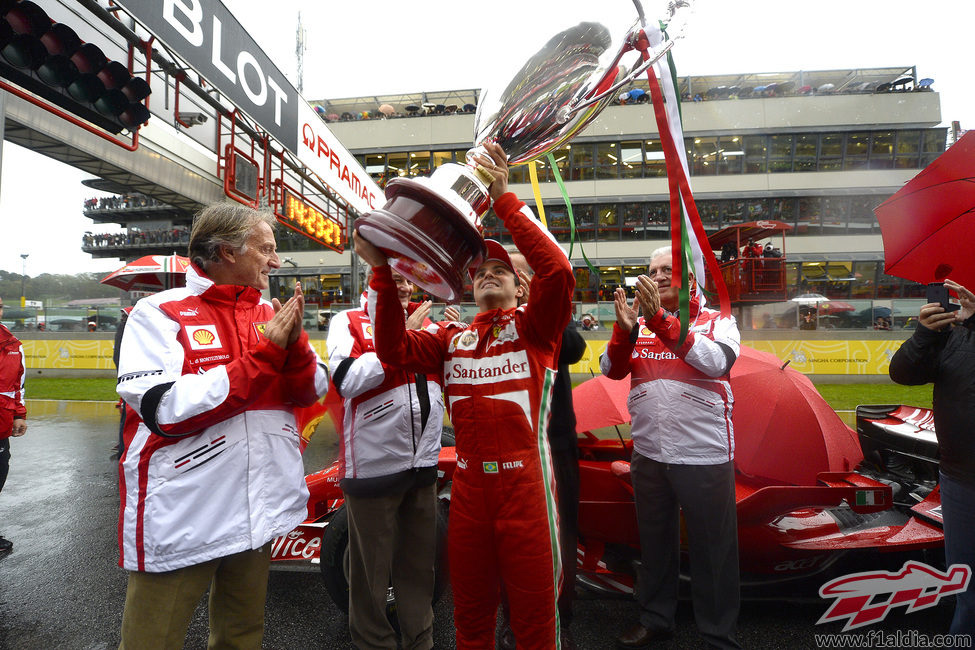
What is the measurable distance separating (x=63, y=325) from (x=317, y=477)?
53.3 ft

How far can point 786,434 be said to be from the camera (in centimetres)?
262

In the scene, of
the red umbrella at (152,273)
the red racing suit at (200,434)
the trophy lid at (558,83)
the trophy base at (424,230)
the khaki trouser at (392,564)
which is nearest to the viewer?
the trophy base at (424,230)

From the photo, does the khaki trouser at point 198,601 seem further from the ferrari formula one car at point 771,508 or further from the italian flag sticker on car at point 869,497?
the italian flag sticker on car at point 869,497

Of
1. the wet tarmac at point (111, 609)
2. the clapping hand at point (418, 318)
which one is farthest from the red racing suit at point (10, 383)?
the clapping hand at point (418, 318)

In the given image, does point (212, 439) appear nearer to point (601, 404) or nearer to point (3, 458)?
point (601, 404)

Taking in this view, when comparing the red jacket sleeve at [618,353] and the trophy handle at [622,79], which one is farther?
the red jacket sleeve at [618,353]

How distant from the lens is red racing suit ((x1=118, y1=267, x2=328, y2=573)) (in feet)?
4.52

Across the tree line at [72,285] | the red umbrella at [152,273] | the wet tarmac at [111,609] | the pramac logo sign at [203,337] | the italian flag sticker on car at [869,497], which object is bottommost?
the wet tarmac at [111,609]

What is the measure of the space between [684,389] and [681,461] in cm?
35

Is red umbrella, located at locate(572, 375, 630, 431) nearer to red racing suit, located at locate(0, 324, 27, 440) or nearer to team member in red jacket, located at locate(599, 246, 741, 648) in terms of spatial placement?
team member in red jacket, located at locate(599, 246, 741, 648)

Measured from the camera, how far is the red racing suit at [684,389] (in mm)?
2273

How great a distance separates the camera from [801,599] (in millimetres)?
2545

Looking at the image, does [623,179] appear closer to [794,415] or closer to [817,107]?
[817,107]

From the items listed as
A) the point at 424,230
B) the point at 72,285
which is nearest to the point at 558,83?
the point at 424,230
